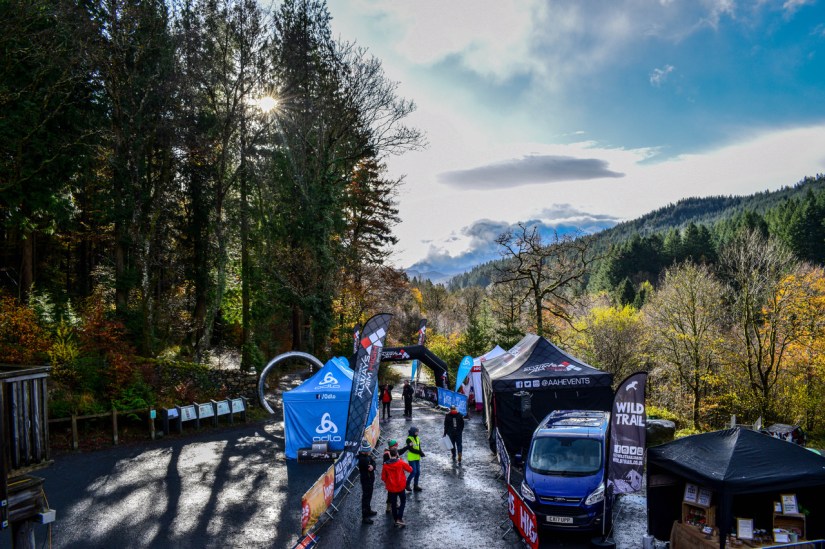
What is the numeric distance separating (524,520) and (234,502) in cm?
698

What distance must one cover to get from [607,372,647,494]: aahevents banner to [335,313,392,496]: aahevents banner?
6.04 m

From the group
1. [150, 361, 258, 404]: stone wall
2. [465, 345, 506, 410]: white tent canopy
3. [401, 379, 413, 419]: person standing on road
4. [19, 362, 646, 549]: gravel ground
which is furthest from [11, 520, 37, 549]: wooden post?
[465, 345, 506, 410]: white tent canopy

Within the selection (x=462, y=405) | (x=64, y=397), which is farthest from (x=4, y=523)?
(x=462, y=405)

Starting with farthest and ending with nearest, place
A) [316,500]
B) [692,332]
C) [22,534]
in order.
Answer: [692,332], [316,500], [22,534]

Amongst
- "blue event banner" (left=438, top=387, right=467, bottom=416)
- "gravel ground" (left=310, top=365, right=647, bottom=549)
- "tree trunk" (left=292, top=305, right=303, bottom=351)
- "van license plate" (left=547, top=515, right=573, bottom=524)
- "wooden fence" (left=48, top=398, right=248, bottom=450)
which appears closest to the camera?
"van license plate" (left=547, top=515, right=573, bottom=524)

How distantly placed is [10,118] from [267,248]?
526 inches

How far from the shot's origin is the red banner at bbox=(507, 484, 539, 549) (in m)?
8.46

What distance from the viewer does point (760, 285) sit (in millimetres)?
23609

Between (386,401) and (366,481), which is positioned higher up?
(366,481)

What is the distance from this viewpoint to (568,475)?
32.8 feet

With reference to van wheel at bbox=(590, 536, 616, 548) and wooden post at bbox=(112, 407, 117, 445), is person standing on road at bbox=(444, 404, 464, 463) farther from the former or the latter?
wooden post at bbox=(112, 407, 117, 445)

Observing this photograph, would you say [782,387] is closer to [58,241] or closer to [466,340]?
[466,340]

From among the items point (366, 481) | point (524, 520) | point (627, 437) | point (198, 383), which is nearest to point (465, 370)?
point (198, 383)

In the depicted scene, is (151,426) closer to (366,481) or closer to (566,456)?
(366,481)
